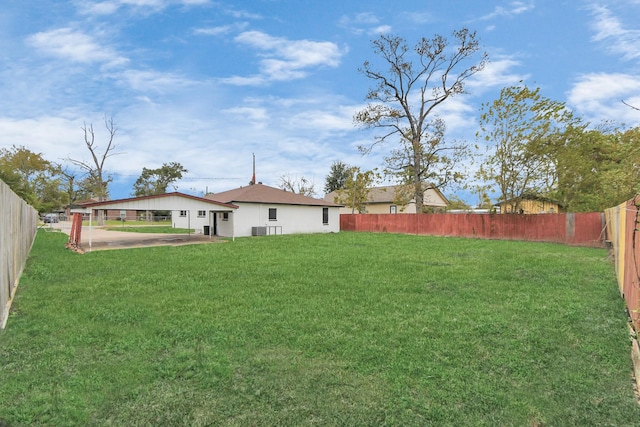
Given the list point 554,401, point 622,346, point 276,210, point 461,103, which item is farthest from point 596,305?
point 461,103

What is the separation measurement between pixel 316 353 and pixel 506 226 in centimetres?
1750

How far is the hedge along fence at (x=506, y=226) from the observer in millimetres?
15453

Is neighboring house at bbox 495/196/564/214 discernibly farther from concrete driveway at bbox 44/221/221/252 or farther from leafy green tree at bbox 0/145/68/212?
leafy green tree at bbox 0/145/68/212

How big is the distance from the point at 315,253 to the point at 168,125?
1625 cm

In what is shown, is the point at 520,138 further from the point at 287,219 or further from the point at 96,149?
the point at 96,149

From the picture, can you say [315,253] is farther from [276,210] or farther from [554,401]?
[276,210]

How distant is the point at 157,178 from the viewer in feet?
203

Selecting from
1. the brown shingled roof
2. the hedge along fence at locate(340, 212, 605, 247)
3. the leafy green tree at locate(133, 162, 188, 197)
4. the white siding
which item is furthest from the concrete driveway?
the leafy green tree at locate(133, 162, 188, 197)

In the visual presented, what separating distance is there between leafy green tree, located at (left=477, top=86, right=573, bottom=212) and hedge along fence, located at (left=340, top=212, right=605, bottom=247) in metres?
1.08

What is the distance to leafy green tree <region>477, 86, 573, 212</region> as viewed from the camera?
16.3m

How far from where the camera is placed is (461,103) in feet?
83.6

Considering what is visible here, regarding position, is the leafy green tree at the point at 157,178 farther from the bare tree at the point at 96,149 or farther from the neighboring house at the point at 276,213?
the neighboring house at the point at 276,213

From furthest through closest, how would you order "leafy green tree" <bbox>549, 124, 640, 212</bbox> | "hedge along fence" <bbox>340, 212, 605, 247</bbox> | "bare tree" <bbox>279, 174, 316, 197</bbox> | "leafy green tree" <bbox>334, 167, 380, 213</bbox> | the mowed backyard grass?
"bare tree" <bbox>279, 174, 316, 197</bbox>
"leafy green tree" <bbox>334, 167, 380, 213</bbox>
"leafy green tree" <bbox>549, 124, 640, 212</bbox>
"hedge along fence" <bbox>340, 212, 605, 247</bbox>
the mowed backyard grass

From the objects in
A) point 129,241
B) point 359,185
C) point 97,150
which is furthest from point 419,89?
point 97,150
